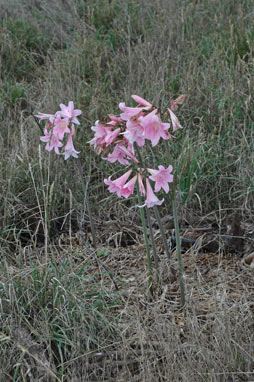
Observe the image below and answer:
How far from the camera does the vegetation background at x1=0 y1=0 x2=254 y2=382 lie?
8.38 ft

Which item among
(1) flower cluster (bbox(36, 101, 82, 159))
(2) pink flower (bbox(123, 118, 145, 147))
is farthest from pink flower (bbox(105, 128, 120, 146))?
(1) flower cluster (bbox(36, 101, 82, 159))

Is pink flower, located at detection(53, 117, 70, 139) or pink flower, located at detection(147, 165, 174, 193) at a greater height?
pink flower, located at detection(53, 117, 70, 139)

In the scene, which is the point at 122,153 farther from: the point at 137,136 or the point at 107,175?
the point at 107,175

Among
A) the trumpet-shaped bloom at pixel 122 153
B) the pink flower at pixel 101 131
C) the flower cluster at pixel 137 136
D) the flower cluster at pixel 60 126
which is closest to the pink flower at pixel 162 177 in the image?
the flower cluster at pixel 137 136

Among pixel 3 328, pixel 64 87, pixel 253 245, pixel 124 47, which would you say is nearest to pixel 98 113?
pixel 64 87

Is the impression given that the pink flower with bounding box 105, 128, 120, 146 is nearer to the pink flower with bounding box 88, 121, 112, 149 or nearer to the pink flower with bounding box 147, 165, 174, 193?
the pink flower with bounding box 88, 121, 112, 149

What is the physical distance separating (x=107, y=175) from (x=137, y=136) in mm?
1845

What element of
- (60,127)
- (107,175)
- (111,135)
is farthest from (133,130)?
(107,175)

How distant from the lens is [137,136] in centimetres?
246

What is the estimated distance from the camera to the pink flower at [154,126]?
2.37 m

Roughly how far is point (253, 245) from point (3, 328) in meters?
1.61

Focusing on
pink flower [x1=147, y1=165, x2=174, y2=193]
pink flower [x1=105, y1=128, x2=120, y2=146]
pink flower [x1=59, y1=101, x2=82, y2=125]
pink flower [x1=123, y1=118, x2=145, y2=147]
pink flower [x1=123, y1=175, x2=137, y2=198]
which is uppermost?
pink flower [x1=123, y1=118, x2=145, y2=147]

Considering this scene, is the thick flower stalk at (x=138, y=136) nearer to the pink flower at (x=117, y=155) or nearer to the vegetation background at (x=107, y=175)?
the pink flower at (x=117, y=155)

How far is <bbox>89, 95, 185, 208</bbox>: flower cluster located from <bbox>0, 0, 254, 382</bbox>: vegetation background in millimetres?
429
